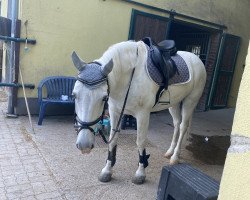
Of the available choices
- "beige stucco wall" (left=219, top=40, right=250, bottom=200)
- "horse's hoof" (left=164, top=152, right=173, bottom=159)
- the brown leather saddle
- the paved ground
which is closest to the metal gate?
the paved ground

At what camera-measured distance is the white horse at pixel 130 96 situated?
2.34 m

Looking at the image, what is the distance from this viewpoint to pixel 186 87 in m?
3.82

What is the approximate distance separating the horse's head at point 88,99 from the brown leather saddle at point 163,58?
3.21ft

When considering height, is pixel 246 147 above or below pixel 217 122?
above

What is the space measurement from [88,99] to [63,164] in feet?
5.52

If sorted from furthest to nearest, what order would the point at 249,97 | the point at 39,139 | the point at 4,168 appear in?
the point at 39,139 < the point at 4,168 < the point at 249,97

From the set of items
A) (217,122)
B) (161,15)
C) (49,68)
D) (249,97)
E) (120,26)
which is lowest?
(217,122)

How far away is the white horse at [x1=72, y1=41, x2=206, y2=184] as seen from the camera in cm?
234

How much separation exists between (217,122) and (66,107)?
4.11 meters

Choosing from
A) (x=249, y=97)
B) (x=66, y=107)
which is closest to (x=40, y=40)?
(x=66, y=107)

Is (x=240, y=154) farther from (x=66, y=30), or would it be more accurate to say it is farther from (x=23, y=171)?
(x=66, y=30)

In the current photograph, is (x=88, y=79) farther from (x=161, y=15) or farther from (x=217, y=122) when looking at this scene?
(x=217, y=122)

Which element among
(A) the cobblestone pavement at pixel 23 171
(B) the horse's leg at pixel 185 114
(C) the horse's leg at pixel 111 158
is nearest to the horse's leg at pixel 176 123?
(B) the horse's leg at pixel 185 114

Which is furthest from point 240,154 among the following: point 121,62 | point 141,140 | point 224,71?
point 224,71
